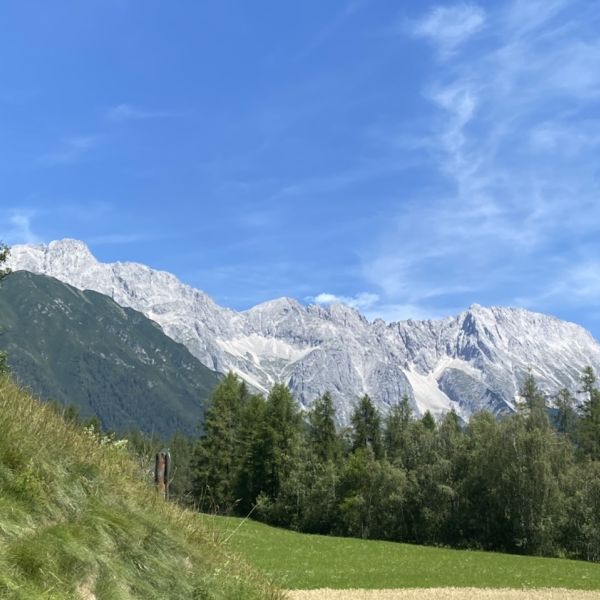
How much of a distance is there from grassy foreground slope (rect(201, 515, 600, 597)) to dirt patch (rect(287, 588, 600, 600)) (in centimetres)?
150

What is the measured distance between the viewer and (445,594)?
22.8 metres

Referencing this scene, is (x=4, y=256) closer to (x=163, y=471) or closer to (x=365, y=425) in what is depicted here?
(x=163, y=471)

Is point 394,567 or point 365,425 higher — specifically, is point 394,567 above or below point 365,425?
below

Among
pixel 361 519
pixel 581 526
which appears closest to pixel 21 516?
pixel 581 526

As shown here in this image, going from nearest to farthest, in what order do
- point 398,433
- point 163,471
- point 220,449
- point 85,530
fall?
point 85,530
point 163,471
point 220,449
point 398,433

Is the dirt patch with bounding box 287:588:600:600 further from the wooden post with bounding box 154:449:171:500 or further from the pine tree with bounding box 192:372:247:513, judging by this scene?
the pine tree with bounding box 192:372:247:513

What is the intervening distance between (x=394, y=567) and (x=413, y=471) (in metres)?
33.4

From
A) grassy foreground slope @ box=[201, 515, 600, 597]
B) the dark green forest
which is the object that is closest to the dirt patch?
grassy foreground slope @ box=[201, 515, 600, 597]

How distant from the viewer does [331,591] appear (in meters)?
23.2

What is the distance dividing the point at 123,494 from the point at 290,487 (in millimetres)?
65767

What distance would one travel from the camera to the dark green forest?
54000mm

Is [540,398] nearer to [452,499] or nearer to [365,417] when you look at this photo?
[452,499]

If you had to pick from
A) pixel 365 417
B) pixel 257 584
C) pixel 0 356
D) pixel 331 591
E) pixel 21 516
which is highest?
pixel 365 417

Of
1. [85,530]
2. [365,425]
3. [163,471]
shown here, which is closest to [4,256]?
[163,471]
